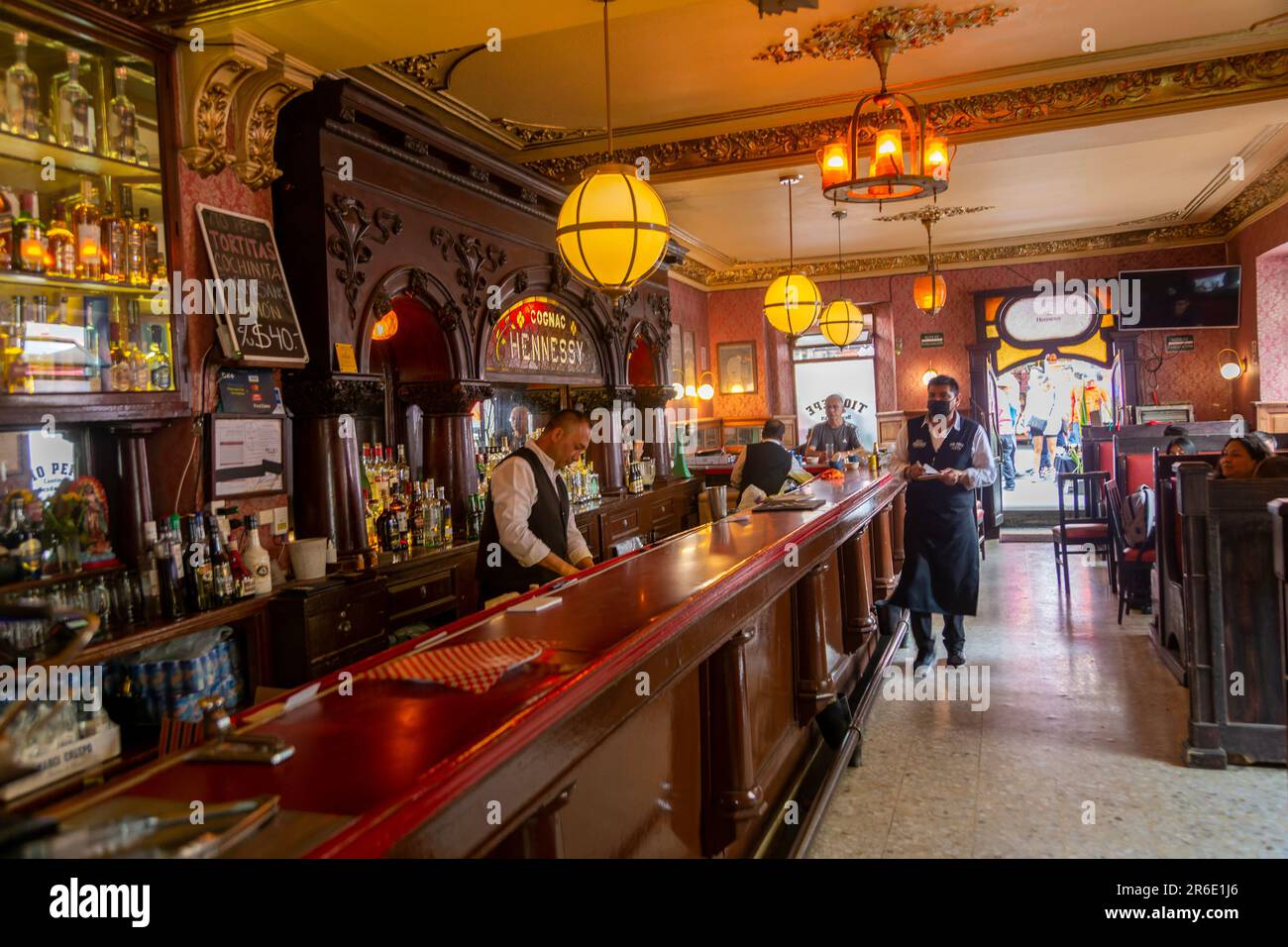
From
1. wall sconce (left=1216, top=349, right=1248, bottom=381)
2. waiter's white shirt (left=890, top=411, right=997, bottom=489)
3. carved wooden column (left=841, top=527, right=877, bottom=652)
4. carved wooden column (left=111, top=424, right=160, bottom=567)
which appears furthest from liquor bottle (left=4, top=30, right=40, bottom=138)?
wall sconce (left=1216, top=349, right=1248, bottom=381)

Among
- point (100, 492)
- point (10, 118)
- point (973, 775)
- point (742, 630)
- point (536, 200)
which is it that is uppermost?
point (536, 200)

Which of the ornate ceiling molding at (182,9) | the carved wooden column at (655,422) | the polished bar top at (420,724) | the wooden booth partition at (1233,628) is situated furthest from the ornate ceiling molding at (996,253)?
the polished bar top at (420,724)

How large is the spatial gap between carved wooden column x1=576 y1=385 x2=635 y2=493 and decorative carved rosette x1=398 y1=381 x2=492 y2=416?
248 cm

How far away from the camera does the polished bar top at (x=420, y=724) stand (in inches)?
48.4

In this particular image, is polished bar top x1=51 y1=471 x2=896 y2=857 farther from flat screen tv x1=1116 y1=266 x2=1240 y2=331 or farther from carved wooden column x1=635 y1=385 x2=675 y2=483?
flat screen tv x1=1116 y1=266 x2=1240 y2=331

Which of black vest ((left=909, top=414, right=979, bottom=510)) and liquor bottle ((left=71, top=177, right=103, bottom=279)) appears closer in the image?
liquor bottle ((left=71, top=177, right=103, bottom=279))

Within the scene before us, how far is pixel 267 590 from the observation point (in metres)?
3.87

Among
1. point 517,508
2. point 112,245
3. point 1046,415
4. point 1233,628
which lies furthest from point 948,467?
point 1046,415

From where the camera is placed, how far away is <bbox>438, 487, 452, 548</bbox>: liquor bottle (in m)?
5.26

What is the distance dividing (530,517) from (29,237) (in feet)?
7.16

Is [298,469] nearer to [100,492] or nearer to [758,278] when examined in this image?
[100,492]

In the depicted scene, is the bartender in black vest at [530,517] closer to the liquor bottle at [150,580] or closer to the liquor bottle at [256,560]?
the liquor bottle at [256,560]
